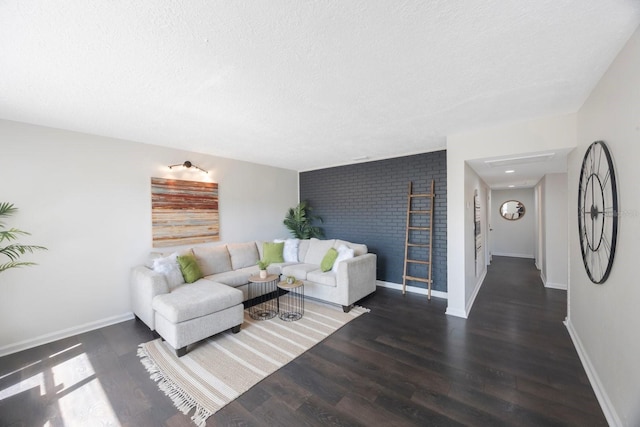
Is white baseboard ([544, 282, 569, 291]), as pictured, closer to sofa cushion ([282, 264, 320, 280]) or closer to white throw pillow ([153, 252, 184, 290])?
sofa cushion ([282, 264, 320, 280])

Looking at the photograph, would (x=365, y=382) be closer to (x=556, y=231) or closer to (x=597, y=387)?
(x=597, y=387)

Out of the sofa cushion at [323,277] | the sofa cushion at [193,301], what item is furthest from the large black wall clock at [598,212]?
the sofa cushion at [193,301]

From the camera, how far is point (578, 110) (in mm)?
2547

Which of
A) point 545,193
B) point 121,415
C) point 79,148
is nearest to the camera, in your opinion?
point 121,415

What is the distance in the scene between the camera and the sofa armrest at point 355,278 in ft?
11.6

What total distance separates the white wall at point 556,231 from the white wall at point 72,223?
22.0 feet

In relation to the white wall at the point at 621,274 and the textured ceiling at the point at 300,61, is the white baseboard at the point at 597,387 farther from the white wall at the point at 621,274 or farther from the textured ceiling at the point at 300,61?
the textured ceiling at the point at 300,61

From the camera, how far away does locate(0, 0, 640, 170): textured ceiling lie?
1.28 meters

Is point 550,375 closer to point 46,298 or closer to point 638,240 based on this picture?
point 638,240

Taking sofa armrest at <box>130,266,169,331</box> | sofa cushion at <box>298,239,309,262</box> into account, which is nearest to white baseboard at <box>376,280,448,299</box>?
sofa cushion at <box>298,239,309,262</box>

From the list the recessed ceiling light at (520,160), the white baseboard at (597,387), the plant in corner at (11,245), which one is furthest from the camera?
the recessed ceiling light at (520,160)

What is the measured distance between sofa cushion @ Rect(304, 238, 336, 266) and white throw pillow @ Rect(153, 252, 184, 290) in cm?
217

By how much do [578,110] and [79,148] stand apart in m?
5.73

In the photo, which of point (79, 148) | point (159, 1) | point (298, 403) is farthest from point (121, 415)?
point (79, 148)
